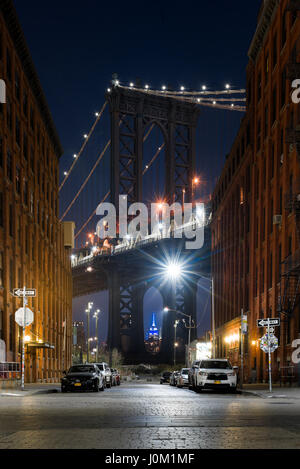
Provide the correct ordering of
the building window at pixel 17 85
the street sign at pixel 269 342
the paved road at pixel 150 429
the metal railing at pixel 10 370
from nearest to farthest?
the paved road at pixel 150 429
the street sign at pixel 269 342
the metal railing at pixel 10 370
the building window at pixel 17 85

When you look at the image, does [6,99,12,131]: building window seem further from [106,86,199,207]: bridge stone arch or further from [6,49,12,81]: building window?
[106,86,199,207]: bridge stone arch

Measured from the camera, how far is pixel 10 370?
43062 millimetres

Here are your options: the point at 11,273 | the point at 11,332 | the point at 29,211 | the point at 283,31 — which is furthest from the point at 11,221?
the point at 283,31

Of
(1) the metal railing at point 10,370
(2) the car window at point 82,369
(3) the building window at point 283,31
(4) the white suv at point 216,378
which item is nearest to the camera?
(4) the white suv at point 216,378

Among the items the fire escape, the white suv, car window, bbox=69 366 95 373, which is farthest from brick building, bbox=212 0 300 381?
car window, bbox=69 366 95 373

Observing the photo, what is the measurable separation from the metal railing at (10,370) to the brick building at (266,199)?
50.6ft

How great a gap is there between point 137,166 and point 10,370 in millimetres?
74591

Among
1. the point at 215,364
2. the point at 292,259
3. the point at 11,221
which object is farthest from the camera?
the point at 11,221

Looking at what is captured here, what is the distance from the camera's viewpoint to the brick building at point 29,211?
45656 millimetres

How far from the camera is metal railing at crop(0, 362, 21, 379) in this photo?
41.3m

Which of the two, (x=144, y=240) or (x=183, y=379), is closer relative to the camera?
(x=183, y=379)

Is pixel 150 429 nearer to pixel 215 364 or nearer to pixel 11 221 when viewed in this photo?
pixel 215 364

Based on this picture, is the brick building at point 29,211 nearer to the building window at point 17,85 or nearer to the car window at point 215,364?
the building window at point 17,85

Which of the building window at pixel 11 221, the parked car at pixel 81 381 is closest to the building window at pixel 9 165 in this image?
the building window at pixel 11 221
